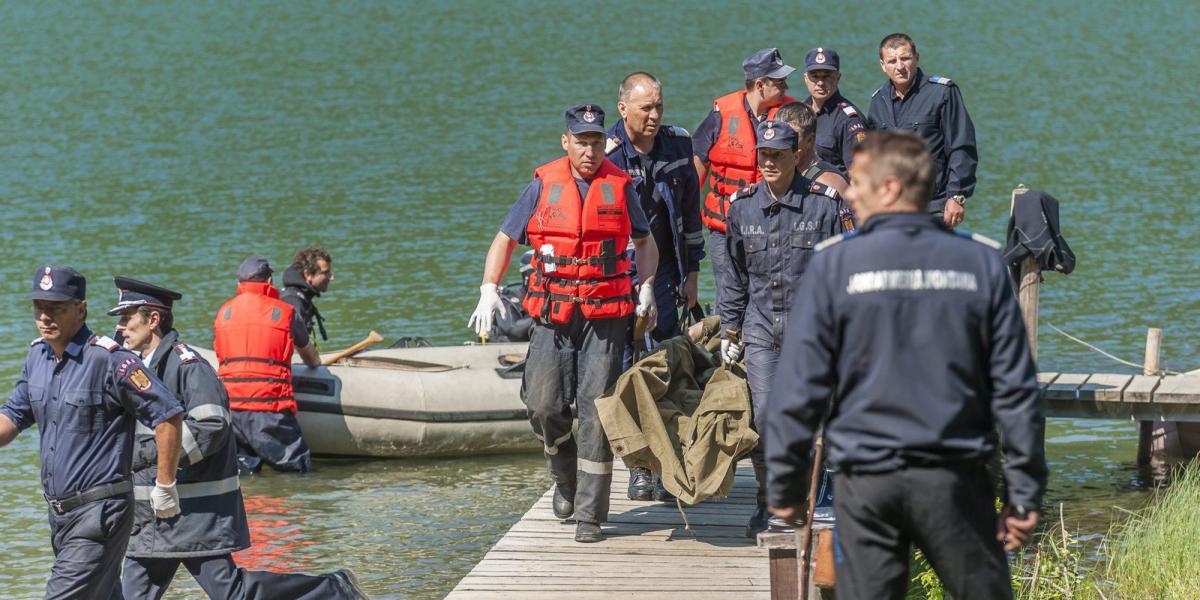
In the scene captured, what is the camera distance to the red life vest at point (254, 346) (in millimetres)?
10484

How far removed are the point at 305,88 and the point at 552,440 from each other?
28.7 metres

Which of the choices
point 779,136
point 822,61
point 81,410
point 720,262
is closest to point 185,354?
point 81,410

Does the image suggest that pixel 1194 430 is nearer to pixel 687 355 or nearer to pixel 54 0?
pixel 687 355

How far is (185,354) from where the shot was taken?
6086 millimetres

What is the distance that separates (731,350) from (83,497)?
2.92 metres

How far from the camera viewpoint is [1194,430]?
34.4 ft

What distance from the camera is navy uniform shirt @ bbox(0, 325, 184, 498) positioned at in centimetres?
561

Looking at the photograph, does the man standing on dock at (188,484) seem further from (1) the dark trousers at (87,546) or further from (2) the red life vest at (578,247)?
(2) the red life vest at (578,247)

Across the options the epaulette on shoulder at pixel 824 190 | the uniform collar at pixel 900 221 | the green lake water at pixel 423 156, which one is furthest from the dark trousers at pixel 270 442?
the uniform collar at pixel 900 221

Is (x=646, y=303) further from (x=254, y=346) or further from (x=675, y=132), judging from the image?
(x=254, y=346)

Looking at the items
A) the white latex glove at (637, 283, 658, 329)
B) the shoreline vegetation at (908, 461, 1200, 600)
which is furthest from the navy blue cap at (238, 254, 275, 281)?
the shoreline vegetation at (908, 461, 1200, 600)

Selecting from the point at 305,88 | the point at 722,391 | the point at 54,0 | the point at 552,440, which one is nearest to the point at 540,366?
the point at 552,440

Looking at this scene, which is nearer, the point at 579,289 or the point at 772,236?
the point at 772,236

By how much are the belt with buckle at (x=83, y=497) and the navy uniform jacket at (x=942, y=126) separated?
4.38m
